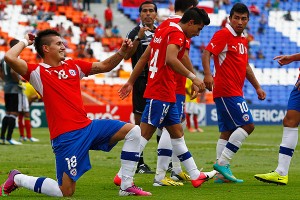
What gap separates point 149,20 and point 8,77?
8407 millimetres

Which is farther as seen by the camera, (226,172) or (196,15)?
(226,172)

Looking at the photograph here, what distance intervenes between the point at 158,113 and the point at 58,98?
1768 mm

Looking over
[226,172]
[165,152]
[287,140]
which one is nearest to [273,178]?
[287,140]

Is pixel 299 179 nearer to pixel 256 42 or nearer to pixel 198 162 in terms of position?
pixel 198 162

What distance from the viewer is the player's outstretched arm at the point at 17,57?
8688 mm

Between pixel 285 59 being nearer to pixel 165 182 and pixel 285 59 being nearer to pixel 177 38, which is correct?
pixel 177 38

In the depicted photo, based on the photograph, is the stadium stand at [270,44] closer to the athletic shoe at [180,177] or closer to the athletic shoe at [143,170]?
the athletic shoe at [143,170]

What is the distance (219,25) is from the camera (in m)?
41.8

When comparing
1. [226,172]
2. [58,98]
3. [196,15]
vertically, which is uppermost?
[196,15]

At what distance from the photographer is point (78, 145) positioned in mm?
8875

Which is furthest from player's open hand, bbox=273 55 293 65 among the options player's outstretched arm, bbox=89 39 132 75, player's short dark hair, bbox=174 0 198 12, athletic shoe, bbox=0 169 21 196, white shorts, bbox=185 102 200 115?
white shorts, bbox=185 102 200 115

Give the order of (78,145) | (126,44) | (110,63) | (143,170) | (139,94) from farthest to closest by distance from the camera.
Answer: (139,94) < (143,170) < (110,63) < (126,44) < (78,145)

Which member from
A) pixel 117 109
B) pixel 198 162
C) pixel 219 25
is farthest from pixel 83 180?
pixel 219 25

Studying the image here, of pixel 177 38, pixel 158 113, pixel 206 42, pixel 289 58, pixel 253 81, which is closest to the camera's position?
pixel 177 38
